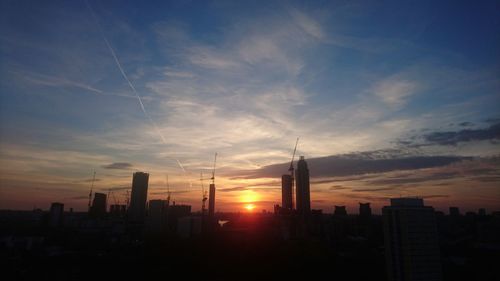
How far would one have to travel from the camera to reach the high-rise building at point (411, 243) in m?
65.6

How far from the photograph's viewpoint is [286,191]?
609ft

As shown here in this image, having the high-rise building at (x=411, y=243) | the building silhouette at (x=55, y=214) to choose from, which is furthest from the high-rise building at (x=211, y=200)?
the high-rise building at (x=411, y=243)

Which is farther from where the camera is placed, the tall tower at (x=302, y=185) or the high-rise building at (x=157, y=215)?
the tall tower at (x=302, y=185)

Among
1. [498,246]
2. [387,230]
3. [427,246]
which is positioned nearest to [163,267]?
[387,230]

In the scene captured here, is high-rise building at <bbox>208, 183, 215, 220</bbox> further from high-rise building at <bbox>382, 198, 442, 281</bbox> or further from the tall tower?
high-rise building at <bbox>382, 198, 442, 281</bbox>

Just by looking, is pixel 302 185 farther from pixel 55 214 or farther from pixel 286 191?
pixel 55 214

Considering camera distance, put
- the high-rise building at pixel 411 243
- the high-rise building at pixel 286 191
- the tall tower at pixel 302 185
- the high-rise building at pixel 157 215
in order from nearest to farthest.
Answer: the high-rise building at pixel 411 243 → the high-rise building at pixel 157 215 → the tall tower at pixel 302 185 → the high-rise building at pixel 286 191

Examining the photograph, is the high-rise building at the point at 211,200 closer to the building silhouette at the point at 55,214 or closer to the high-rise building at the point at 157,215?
the high-rise building at the point at 157,215

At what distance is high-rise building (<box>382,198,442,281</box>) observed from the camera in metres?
65.6

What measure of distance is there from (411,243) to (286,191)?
119 meters

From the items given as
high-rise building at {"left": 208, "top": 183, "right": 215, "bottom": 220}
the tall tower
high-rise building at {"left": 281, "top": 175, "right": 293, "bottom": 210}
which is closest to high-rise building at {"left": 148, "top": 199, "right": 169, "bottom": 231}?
high-rise building at {"left": 208, "top": 183, "right": 215, "bottom": 220}

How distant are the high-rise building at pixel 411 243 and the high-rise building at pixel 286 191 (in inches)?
4201

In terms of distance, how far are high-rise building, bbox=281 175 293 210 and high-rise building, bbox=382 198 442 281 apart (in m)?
107

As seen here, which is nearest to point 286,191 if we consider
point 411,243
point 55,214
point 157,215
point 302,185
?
point 302,185
